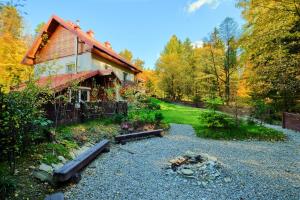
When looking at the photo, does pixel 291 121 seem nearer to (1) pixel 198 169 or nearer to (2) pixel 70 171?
(1) pixel 198 169

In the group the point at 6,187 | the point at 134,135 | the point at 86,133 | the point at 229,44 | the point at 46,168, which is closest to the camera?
the point at 6,187

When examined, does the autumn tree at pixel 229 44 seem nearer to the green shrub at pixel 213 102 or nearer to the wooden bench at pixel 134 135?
the green shrub at pixel 213 102

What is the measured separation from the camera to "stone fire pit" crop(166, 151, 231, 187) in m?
4.71

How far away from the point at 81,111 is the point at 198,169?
7.93 m

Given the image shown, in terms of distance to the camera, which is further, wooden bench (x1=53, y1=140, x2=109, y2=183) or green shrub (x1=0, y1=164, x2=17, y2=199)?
wooden bench (x1=53, y1=140, x2=109, y2=183)

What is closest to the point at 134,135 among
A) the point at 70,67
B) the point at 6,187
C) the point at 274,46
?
the point at 6,187

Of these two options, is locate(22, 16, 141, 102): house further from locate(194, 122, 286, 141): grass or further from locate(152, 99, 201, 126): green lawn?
locate(194, 122, 286, 141): grass

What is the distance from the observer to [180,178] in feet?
15.8

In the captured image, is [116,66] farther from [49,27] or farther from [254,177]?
[254,177]

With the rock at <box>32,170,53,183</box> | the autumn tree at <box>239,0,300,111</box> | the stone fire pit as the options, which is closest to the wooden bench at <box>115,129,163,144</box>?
the stone fire pit

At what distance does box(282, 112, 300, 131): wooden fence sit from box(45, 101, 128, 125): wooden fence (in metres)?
11.1

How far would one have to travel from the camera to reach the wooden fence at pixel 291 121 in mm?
11586

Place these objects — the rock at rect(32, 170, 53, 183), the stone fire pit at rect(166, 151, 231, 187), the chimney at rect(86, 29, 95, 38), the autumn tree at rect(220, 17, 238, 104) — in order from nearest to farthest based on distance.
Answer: the rock at rect(32, 170, 53, 183), the stone fire pit at rect(166, 151, 231, 187), the chimney at rect(86, 29, 95, 38), the autumn tree at rect(220, 17, 238, 104)

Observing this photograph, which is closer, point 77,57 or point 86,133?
point 86,133
